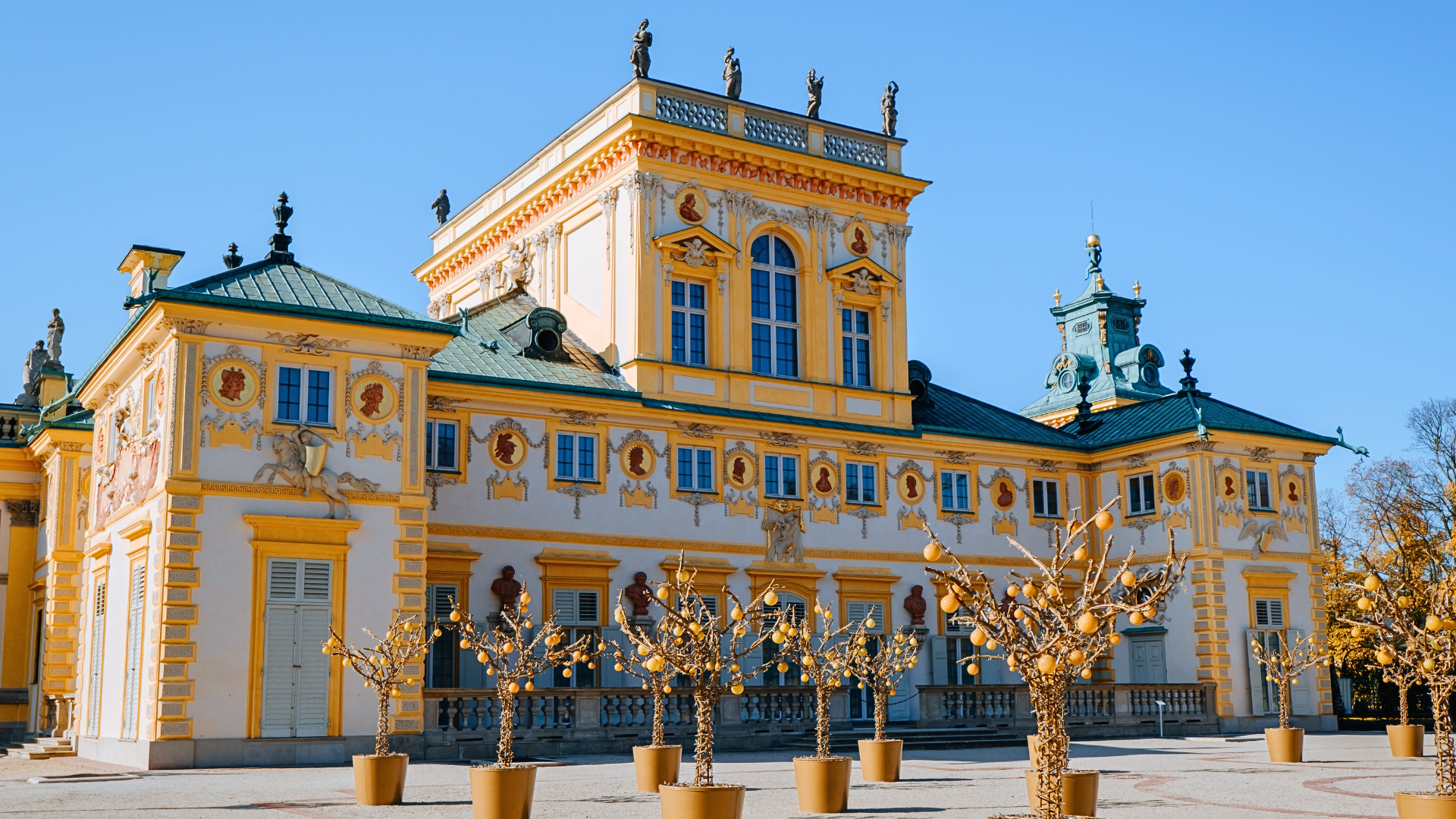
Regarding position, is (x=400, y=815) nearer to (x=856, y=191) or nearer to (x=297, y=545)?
(x=297, y=545)

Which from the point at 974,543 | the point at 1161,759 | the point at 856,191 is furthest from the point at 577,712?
the point at 856,191

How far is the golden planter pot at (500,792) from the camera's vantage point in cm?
1575

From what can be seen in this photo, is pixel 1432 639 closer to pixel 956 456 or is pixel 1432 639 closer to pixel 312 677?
pixel 312 677

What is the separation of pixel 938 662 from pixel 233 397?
18.9 metres

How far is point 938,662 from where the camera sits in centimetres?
3709

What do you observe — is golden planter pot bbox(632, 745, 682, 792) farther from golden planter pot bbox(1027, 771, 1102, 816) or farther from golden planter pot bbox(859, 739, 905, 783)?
golden planter pot bbox(1027, 771, 1102, 816)

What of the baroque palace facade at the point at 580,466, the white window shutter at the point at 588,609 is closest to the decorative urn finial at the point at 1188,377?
the baroque palace facade at the point at 580,466

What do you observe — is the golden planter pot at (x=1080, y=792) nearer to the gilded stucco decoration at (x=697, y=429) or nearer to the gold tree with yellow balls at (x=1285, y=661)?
the gold tree with yellow balls at (x=1285, y=661)

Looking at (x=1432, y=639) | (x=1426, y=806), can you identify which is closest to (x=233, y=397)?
(x=1432, y=639)

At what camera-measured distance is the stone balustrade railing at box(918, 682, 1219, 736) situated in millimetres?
33312

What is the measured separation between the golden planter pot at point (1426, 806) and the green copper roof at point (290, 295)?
1893 cm

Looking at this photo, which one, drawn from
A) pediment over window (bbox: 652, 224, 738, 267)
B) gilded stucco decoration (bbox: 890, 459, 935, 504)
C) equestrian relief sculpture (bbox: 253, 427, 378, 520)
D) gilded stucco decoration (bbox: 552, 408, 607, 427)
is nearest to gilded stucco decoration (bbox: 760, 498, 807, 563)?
gilded stucco decoration (bbox: 890, 459, 935, 504)

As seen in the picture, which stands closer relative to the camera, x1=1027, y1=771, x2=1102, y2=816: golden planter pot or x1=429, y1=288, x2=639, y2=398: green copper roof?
x1=1027, y1=771, x2=1102, y2=816: golden planter pot

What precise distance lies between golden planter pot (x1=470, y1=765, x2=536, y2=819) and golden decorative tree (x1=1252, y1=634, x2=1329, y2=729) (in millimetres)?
16655
